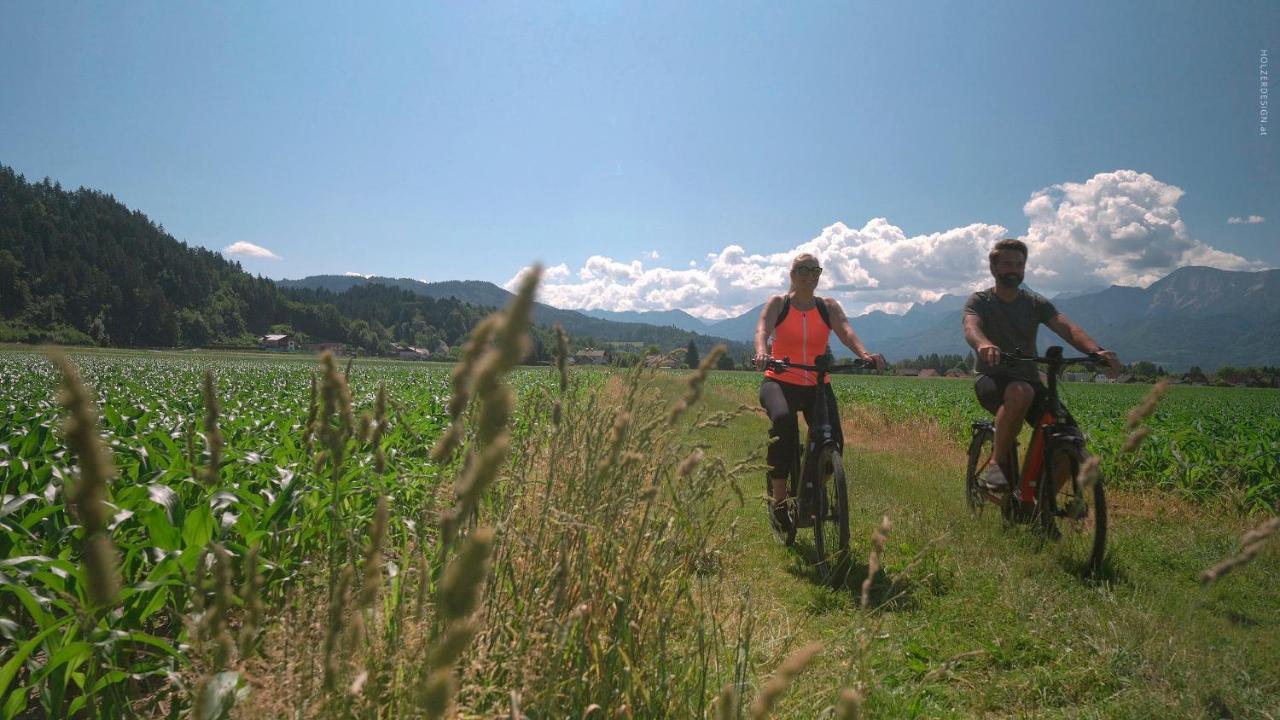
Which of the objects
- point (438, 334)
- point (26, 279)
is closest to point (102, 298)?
point (26, 279)

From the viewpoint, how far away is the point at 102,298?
84938 millimetres

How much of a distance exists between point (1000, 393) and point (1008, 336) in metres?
0.53

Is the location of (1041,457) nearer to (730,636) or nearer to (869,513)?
(869,513)

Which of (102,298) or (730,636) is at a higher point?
(102,298)

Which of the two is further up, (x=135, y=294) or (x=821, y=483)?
(x=135, y=294)

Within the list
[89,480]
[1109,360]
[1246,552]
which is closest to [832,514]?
[1109,360]

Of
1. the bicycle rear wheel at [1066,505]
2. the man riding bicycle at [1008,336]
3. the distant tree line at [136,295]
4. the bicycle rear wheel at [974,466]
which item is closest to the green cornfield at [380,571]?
the bicycle rear wheel at [1066,505]

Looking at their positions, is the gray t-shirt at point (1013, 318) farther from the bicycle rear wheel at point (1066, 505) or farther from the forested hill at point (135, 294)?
the forested hill at point (135, 294)

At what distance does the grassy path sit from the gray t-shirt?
5.48 ft

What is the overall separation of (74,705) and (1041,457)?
20.0 feet

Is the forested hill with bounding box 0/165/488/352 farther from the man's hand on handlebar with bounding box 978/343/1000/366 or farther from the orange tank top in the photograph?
the man's hand on handlebar with bounding box 978/343/1000/366

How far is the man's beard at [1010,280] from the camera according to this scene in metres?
5.38

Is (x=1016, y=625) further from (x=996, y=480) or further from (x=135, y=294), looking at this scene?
(x=135, y=294)

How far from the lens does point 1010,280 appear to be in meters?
5.39
